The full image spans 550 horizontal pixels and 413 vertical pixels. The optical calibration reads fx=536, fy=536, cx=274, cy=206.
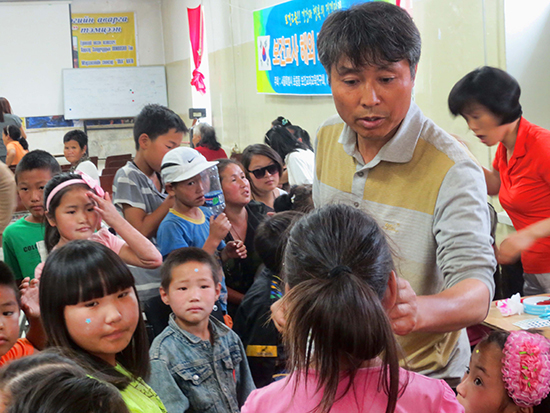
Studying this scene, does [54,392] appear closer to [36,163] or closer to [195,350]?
[195,350]

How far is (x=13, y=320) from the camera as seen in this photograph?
163 centimetres

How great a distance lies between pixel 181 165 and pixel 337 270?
1.77m

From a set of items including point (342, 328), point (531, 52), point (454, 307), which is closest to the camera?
point (342, 328)

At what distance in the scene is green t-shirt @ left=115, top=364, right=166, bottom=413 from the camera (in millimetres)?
1312

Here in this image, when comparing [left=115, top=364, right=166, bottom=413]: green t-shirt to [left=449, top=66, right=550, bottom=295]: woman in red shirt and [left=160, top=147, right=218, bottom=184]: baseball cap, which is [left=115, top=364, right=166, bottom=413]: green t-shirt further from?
[left=449, top=66, right=550, bottom=295]: woman in red shirt

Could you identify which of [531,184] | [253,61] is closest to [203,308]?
[531,184]

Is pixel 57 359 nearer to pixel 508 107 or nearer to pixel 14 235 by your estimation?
pixel 14 235

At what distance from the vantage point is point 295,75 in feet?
19.3

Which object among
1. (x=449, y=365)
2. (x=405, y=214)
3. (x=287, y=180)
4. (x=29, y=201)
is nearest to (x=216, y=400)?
(x=449, y=365)

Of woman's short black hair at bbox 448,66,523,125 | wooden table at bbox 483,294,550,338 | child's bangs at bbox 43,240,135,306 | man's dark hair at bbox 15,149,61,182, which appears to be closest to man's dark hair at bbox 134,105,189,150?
man's dark hair at bbox 15,149,61,182

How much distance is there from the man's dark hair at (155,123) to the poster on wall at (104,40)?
10.6 meters

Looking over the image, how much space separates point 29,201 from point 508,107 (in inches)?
91.0

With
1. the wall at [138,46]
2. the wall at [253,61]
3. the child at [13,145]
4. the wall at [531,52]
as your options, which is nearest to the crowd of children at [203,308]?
the wall at [253,61]

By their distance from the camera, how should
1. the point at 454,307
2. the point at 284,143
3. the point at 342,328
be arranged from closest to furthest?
the point at 342,328 → the point at 454,307 → the point at 284,143
